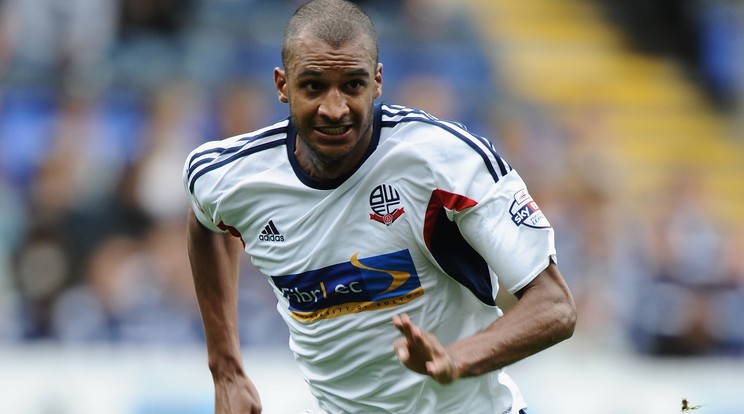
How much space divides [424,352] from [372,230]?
936 mm

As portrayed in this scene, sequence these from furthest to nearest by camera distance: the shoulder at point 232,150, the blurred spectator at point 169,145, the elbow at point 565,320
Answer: the blurred spectator at point 169,145 < the shoulder at point 232,150 < the elbow at point 565,320

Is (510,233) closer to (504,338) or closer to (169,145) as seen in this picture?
(504,338)

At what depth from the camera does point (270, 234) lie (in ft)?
18.2

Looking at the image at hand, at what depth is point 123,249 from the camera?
10750 millimetres

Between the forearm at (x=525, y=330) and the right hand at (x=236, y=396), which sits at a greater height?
the forearm at (x=525, y=330)

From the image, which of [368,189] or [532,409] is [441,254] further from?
[532,409]

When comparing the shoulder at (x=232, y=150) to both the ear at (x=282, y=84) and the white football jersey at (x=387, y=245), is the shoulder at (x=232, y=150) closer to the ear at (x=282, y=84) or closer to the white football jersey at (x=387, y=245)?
the white football jersey at (x=387, y=245)

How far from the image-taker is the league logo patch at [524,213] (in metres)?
4.90

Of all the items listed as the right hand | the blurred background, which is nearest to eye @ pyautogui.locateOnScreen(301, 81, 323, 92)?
the right hand

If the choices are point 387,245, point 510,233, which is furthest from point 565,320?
point 387,245

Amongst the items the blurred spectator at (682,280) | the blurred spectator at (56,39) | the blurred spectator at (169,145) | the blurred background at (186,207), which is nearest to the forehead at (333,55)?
the blurred background at (186,207)

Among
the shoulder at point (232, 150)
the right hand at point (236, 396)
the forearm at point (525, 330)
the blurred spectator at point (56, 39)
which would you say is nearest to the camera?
the forearm at point (525, 330)

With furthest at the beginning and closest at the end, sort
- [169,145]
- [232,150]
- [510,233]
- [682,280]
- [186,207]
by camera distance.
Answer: [682,280]
[169,145]
[186,207]
[232,150]
[510,233]

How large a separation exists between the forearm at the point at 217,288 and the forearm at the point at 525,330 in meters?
1.69
